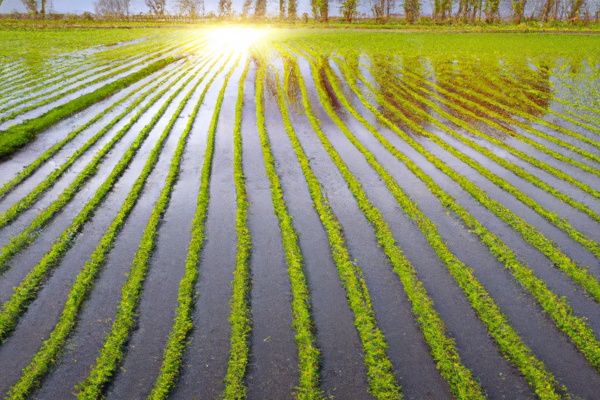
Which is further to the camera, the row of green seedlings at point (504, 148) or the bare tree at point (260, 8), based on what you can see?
the bare tree at point (260, 8)

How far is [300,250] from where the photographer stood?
32.0ft

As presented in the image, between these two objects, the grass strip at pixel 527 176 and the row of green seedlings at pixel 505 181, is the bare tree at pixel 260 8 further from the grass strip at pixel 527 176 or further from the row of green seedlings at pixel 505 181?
the grass strip at pixel 527 176

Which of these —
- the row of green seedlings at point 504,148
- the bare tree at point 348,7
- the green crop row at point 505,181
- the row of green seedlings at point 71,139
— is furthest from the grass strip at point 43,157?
the bare tree at point 348,7

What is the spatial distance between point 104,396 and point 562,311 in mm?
8071

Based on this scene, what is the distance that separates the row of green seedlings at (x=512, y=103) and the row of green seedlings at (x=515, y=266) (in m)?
8.26

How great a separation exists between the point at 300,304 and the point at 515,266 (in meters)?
4.85

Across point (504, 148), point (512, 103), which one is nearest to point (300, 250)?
point (504, 148)

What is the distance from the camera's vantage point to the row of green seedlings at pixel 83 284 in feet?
21.4

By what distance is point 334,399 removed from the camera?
6211 mm

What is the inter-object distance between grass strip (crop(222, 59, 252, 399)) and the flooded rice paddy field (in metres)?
0.04

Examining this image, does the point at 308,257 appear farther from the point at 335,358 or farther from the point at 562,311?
the point at 562,311

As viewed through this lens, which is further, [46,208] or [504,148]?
[504,148]

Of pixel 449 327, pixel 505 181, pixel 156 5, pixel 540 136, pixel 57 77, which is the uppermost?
pixel 156 5

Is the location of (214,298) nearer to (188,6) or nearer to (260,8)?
(260,8)
